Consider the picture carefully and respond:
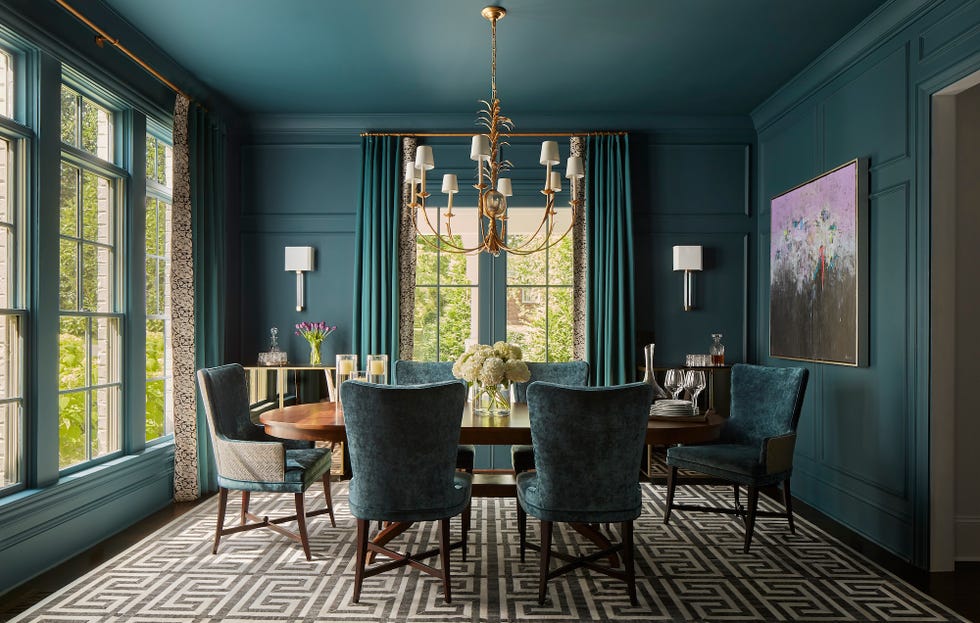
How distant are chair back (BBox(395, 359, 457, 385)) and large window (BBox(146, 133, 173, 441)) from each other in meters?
Result: 1.62

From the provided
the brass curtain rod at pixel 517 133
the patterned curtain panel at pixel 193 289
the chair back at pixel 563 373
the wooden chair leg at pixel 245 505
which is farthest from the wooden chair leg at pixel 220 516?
the brass curtain rod at pixel 517 133

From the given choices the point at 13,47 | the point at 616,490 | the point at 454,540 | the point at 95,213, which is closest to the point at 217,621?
the point at 454,540

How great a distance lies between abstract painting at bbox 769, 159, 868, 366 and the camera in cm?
398

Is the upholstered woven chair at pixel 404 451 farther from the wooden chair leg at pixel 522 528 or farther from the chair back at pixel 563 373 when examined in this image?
the chair back at pixel 563 373

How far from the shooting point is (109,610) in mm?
2840

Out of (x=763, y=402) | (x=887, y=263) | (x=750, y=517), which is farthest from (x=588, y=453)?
(x=887, y=263)

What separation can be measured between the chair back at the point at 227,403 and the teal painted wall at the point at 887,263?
3622 mm

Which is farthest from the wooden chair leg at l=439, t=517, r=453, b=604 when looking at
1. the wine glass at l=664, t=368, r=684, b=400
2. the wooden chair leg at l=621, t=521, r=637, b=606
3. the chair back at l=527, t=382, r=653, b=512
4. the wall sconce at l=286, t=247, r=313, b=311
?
the wall sconce at l=286, t=247, r=313, b=311

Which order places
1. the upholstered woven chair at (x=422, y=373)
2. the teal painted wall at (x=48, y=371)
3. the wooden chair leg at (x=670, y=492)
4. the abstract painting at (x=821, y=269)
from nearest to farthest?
the teal painted wall at (x=48, y=371) < the abstract painting at (x=821, y=269) < the wooden chair leg at (x=670, y=492) < the upholstered woven chair at (x=422, y=373)

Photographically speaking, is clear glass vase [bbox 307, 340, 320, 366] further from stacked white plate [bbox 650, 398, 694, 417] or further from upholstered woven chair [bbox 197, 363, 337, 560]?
stacked white plate [bbox 650, 398, 694, 417]

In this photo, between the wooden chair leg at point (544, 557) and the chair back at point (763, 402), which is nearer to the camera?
the wooden chair leg at point (544, 557)

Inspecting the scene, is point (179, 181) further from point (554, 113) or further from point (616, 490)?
point (616, 490)

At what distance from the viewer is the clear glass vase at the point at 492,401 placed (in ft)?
11.8

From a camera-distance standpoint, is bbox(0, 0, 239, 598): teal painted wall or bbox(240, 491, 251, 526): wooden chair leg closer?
bbox(0, 0, 239, 598): teal painted wall
